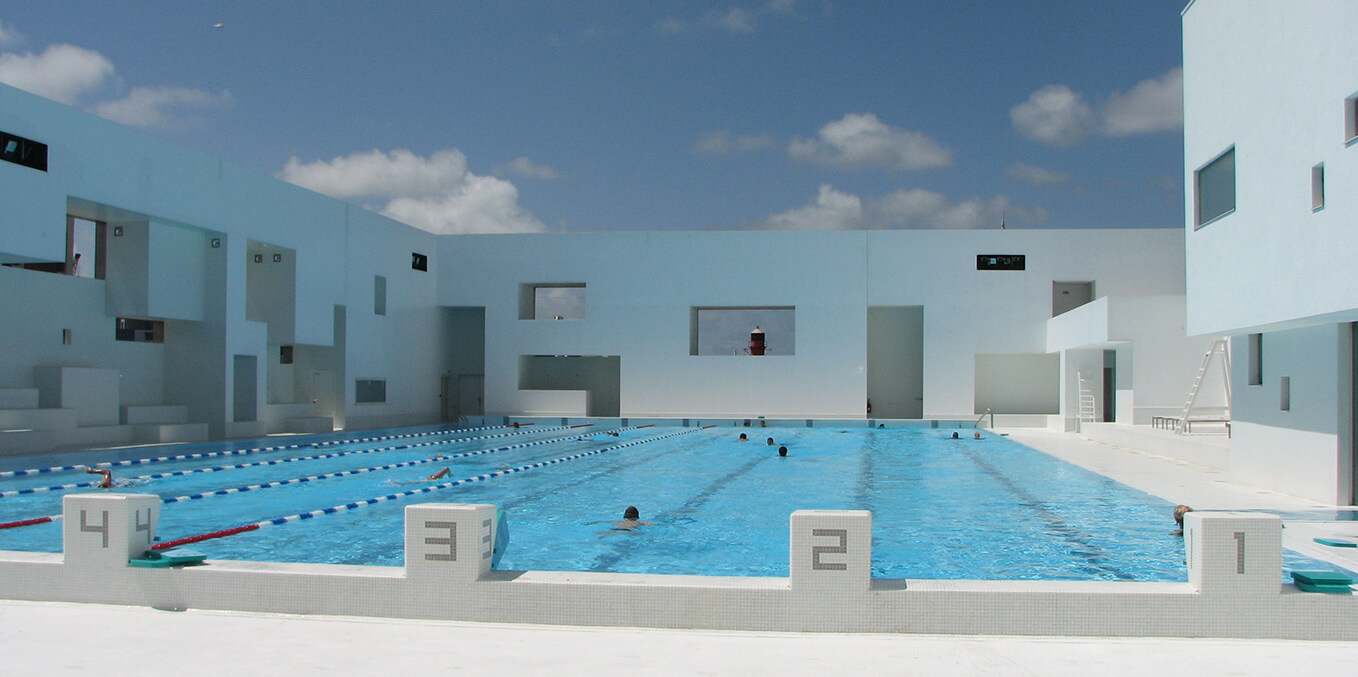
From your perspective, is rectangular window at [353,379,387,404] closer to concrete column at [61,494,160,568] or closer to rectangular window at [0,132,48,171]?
rectangular window at [0,132,48,171]

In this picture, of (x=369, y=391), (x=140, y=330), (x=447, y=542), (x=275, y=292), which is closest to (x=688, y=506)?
(x=447, y=542)

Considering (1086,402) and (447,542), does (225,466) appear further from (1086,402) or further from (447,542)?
(1086,402)

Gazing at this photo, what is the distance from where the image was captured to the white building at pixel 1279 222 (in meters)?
6.76

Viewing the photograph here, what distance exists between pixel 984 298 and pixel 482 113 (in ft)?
42.1

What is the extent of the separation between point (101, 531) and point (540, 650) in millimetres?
2429

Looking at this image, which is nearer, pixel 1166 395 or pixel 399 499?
pixel 399 499

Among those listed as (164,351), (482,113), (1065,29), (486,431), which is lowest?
(486,431)

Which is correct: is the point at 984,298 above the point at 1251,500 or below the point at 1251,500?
above

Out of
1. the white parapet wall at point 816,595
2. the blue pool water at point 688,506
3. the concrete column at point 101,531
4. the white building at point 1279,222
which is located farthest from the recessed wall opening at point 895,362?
the concrete column at point 101,531

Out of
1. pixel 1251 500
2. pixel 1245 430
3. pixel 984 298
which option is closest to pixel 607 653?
pixel 1251 500

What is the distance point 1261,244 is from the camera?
802 centimetres

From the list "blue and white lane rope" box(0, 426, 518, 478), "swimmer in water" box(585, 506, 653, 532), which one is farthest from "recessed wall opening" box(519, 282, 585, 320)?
"swimmer in water" box(585, 506, 653, 532)

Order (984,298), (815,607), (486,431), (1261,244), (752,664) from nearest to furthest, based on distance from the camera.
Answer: (752,664), (815,607), (1261,244), (486,431), (984,298)

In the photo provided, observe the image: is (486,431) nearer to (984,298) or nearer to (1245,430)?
(984,298)
